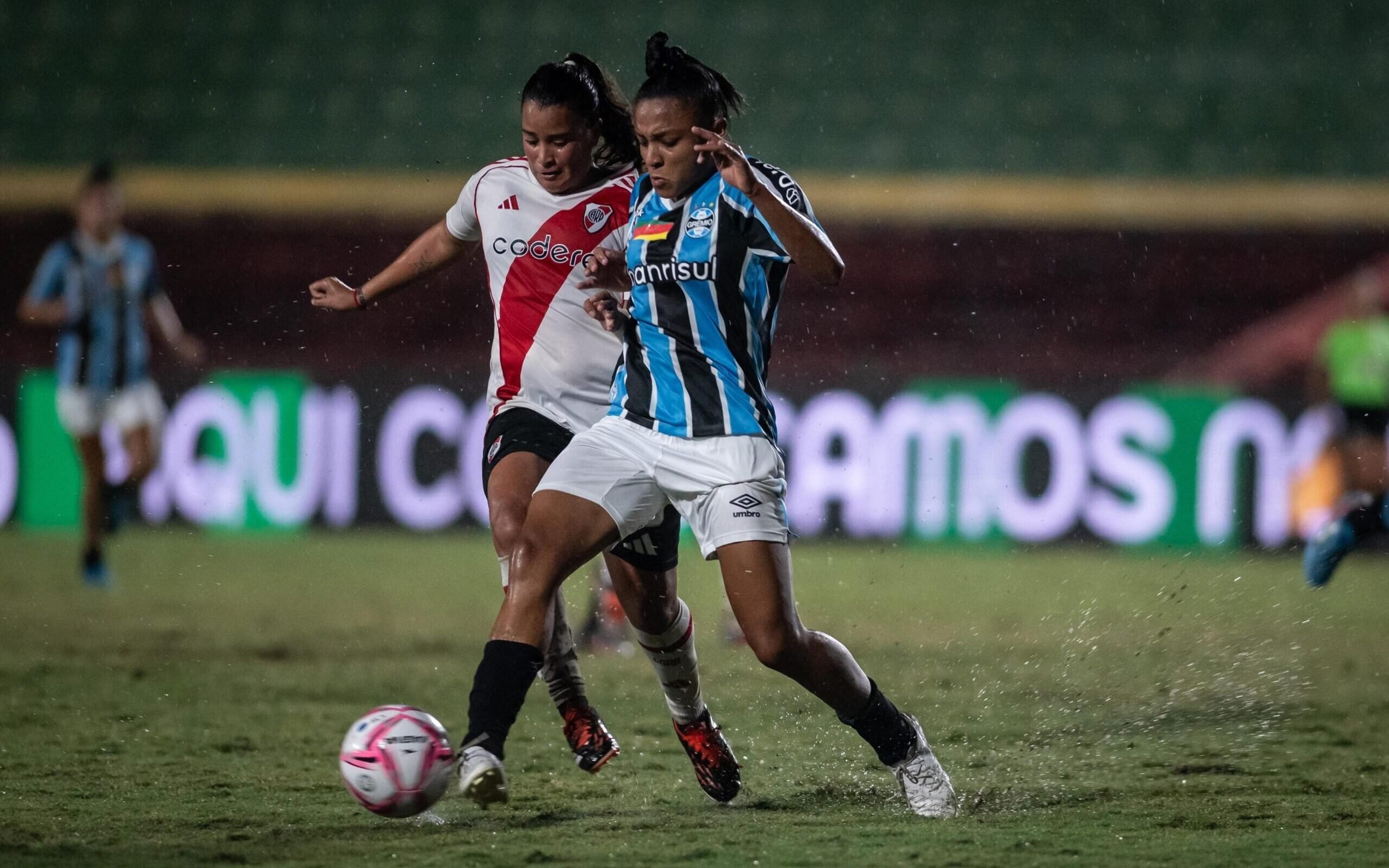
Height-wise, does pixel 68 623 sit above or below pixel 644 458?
below

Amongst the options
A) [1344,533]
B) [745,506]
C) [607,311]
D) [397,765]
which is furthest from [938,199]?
[397,765]

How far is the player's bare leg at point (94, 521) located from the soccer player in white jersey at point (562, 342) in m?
5.36

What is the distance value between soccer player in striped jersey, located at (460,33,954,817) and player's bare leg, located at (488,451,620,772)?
28 centimetres

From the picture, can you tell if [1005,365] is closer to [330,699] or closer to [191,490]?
[191,490]

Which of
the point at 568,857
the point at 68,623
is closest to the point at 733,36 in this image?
the point at 68,623

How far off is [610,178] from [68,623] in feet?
16.0

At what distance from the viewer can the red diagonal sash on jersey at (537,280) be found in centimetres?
468

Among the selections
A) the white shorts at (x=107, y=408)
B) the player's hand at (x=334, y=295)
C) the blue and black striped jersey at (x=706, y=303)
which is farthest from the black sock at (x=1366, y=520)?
the white shorts at (x=107, y=408)

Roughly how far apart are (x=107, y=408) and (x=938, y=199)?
693 centimetres

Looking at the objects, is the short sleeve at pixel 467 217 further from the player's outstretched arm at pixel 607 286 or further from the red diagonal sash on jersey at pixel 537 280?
the player's outstretched arm at pixel 607 286

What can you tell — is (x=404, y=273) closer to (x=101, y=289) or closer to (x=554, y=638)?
(x=554, y=638)

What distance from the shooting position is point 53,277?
434 inches

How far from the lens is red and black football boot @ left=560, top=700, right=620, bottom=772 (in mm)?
4512

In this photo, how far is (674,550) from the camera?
4566mm
